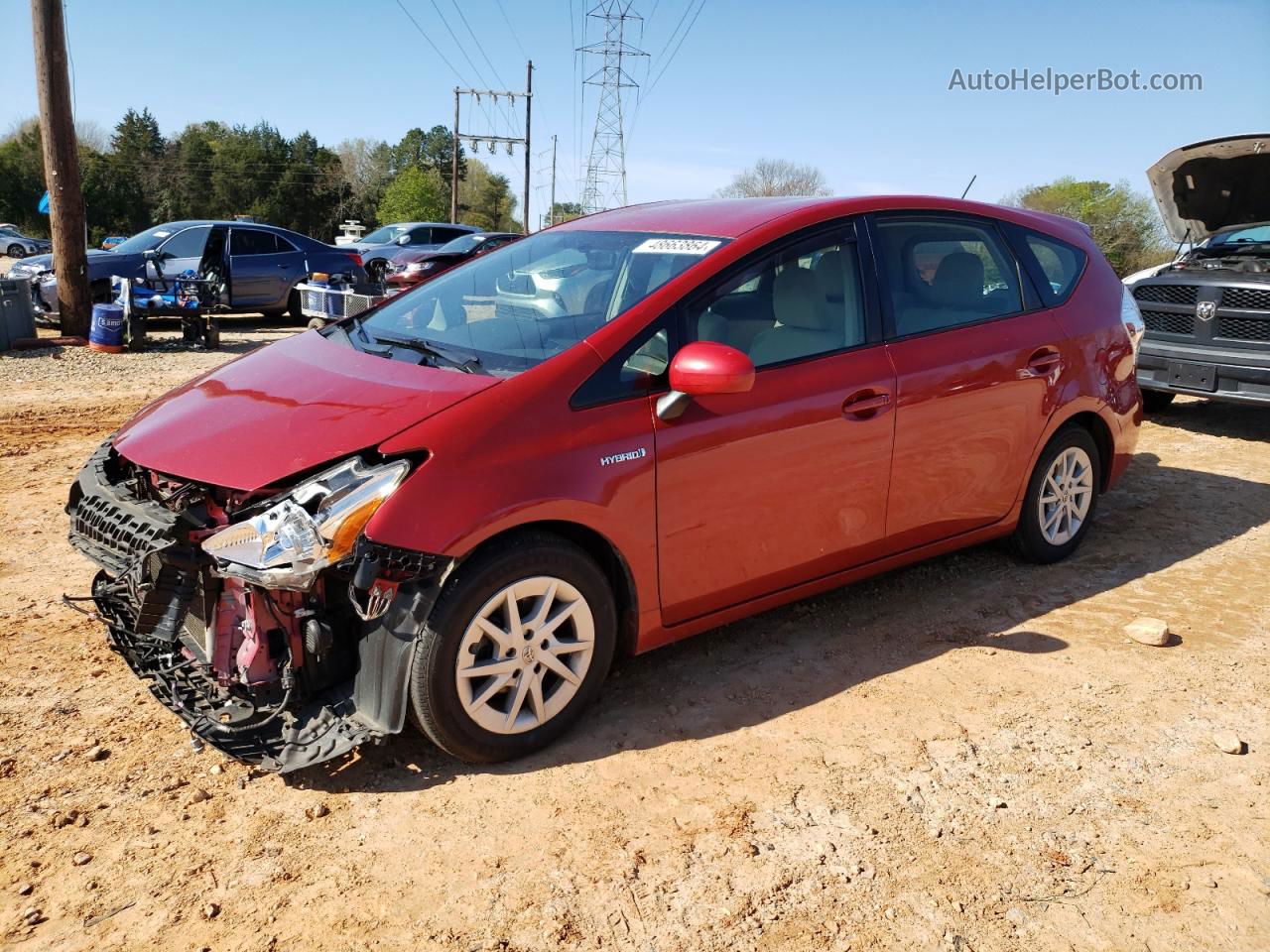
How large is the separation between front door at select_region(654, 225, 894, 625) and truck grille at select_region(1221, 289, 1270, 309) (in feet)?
17.2

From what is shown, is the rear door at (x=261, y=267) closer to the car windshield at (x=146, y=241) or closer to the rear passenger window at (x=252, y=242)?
A: the rear passenger window at (x=252, y=242)

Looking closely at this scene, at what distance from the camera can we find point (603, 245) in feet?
13.1

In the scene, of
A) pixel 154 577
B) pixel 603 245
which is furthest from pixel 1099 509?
pixel 154 577

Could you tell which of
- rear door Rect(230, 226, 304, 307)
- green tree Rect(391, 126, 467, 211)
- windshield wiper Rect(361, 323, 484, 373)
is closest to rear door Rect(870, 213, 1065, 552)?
windshield wiper Rect(361, 323, 484, 373)

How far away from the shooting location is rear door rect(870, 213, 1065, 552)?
4.04m

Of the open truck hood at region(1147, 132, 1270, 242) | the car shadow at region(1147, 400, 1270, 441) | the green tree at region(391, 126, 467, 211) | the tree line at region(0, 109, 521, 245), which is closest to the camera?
the open truck hood at region(1147, 132, 1270, 242)

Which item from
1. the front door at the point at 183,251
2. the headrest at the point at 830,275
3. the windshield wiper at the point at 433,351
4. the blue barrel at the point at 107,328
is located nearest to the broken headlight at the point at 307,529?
the windshield wiper at the point at 433,351

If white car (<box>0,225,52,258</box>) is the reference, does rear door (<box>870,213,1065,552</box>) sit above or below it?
below

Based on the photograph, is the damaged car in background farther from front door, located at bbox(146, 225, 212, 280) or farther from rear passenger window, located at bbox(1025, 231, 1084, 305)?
front door, located at bbox(146, 225, 212, 280)

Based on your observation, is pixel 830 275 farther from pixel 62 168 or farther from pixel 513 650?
pixel 62 168

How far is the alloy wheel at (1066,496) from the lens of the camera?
484cm

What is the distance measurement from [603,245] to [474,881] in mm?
2479

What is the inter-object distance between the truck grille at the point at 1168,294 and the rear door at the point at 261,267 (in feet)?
39.7

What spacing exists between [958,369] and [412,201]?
66.7 m
